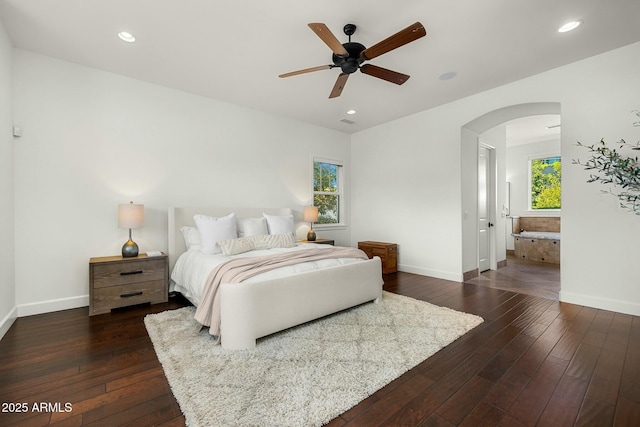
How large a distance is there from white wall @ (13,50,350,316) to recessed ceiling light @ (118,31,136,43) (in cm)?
93

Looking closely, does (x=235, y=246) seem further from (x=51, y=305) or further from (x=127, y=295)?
(x=51, y=305)

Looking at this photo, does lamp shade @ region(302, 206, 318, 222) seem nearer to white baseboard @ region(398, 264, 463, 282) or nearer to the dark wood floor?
white baseboard @ region(398, 264, 463, 282)

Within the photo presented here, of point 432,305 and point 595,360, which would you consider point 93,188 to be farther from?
point 595,360

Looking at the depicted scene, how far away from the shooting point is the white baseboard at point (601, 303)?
2.98 m

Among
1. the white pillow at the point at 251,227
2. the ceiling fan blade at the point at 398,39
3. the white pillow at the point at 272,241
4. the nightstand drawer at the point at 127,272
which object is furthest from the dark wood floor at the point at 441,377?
the ceiling fan blade at the point at 398,39

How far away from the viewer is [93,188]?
3398 mm

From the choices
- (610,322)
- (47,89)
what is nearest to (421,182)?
(610,322)

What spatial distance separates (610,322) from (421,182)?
293 cm

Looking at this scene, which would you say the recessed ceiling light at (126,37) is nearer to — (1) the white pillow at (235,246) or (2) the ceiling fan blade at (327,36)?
(2) the ceiling fan blade at (327,36)

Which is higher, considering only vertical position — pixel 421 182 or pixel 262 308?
pixel 421 182

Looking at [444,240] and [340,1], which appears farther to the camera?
[444,240]

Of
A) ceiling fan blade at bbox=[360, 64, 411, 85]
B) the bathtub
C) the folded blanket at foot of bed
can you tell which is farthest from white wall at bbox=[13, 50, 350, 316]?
the bathtub

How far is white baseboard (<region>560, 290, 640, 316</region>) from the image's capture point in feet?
9.78

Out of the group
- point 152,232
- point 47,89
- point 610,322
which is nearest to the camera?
point 610,322
